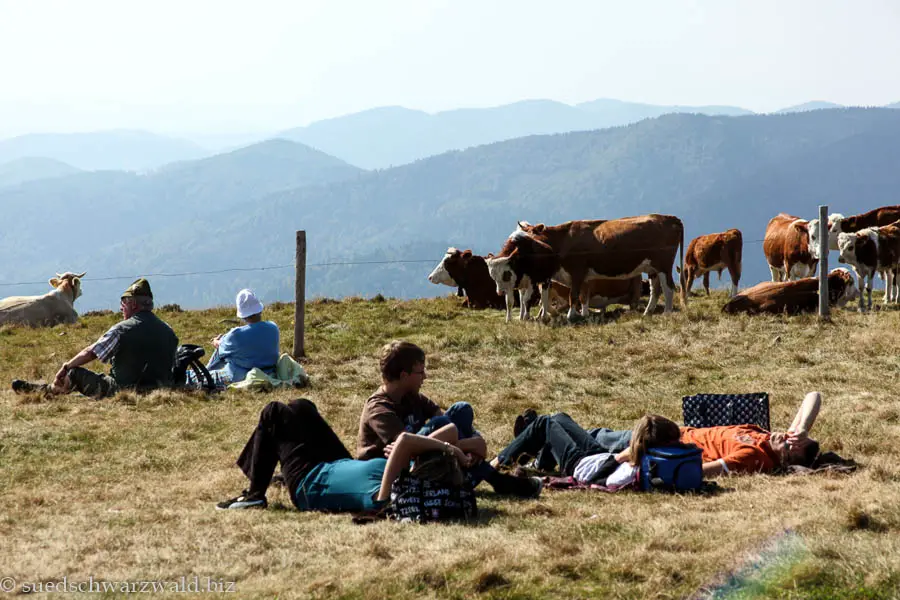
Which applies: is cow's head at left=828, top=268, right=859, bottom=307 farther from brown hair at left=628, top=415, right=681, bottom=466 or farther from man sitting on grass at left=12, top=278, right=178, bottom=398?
brown hair at left=628, top=415, right=681, bottom=466

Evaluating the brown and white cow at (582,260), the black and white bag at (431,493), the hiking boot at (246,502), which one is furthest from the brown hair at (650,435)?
the brown and white cow at (582,260)

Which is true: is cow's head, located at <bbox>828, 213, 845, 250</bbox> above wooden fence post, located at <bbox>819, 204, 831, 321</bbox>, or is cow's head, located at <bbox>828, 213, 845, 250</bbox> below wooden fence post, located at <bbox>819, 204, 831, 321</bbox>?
above

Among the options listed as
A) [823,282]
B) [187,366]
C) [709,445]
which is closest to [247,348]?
[187,366]

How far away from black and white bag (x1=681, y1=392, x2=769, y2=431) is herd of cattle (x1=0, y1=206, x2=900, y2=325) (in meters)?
10.9

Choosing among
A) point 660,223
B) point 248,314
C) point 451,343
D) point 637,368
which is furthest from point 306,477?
point 660,223

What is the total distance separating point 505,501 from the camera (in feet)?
30.2

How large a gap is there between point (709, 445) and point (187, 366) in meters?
8.41

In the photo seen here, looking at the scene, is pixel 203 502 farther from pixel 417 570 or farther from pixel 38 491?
pixel 417 570

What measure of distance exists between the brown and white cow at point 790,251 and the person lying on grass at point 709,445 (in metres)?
16.1

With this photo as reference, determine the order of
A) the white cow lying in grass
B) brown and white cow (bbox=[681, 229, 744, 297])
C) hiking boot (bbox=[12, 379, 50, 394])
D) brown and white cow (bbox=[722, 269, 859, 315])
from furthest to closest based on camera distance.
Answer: brown and white cow (bbox=[681, 229, 744, 297]) → the white cow lying in grass → brown and white cow (bbox=[722, 269, 859, 315]) → hiking boot (bbox=[12, 379, 50, 394])

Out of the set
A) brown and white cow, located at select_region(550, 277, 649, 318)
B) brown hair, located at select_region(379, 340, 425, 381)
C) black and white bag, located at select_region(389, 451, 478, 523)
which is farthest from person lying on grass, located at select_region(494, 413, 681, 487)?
brown and white cow, located at select_region(550, 277, 649, 318)

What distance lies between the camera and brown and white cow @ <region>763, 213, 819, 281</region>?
26.0m

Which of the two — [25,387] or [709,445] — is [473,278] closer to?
[25,387]

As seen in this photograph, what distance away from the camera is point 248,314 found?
15.8m
